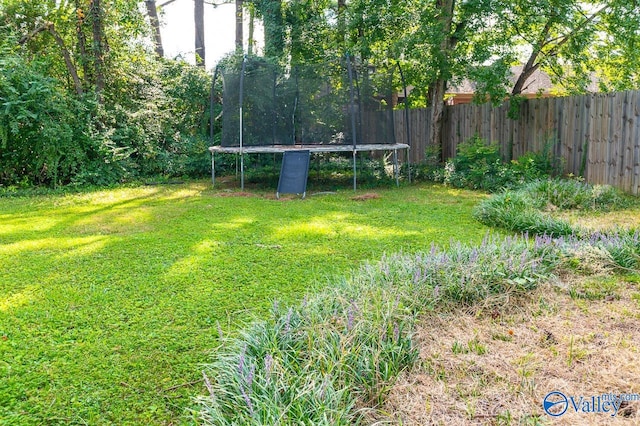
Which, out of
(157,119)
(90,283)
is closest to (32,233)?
(90,283)

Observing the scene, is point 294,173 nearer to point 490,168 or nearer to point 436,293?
point 490,168

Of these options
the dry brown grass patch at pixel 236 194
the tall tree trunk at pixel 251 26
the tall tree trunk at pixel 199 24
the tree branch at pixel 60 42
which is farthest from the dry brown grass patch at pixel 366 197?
the tall tree trunk at pixel 199 24

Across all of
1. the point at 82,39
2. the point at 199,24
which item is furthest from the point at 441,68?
the point at 199,24

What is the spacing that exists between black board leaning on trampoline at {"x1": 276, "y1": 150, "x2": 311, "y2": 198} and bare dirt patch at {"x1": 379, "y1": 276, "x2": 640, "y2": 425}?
5164 mm

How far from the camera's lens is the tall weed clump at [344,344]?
1770 mm

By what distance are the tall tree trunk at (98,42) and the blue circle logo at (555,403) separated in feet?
32.3

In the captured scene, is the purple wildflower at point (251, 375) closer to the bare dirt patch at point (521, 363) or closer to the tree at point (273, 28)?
the bare dirt patch at point (521, 363)

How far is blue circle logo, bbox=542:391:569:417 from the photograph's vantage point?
178 cm

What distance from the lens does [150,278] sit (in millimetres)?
3527

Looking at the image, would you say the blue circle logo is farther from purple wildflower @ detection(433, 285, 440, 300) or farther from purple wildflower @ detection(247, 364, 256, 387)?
purple wildflower @ detection(247, 364, 256, 387)

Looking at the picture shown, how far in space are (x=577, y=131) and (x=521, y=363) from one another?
6.53 metres

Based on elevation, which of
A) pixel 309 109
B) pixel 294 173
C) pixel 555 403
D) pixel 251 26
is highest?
pixel 251 26

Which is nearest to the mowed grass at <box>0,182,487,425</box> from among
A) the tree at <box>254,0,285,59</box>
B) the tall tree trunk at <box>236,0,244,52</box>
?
the tree at <box>254,0,285,59</box>

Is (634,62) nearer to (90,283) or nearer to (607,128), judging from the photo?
(607,128)
